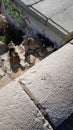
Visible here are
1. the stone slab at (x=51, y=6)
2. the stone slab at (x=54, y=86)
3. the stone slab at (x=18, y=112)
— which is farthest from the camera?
the stone slab at (x=51, y=6)

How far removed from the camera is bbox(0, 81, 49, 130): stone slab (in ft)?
7.06

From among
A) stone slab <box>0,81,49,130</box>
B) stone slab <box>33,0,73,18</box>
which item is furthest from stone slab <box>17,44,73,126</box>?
stone slab <box>33,0,73,18</box>

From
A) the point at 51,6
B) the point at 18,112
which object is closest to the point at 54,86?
the point at 18,112

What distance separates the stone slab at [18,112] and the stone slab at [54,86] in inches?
3.1

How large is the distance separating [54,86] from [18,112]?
1.07 ft

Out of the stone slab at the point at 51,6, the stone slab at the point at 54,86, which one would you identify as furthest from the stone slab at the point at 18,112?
the stone slab at the point at 51,6

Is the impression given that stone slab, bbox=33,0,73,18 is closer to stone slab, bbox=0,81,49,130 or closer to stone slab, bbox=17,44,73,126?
stone slab, bbox=17,44,73,126

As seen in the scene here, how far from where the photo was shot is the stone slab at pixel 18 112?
7.06 ft

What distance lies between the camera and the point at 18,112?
219 cm

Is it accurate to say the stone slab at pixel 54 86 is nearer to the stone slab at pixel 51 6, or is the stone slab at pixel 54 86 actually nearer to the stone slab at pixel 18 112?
the stone slab at pixel 18 112

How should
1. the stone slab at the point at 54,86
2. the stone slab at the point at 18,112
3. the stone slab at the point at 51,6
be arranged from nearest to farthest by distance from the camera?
the stone slab at the point at 18,112
the stone slab at the point at 54,86
the stone slab at the point at 51,6

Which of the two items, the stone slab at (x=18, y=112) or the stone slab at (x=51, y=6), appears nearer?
the stone slab at (x=18, y=112)

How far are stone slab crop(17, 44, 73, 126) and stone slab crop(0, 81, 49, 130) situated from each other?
3.1 inches

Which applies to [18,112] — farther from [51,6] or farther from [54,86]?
[51,6]
